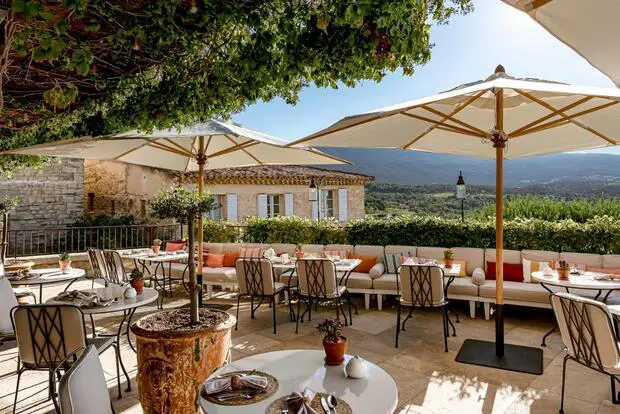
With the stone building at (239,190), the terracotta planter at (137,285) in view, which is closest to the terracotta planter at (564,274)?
the terracotta planter at (137,285)

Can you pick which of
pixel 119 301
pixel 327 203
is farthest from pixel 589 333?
pixel 327 203

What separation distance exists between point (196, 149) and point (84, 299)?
10.9ft

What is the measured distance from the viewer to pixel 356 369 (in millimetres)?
1968

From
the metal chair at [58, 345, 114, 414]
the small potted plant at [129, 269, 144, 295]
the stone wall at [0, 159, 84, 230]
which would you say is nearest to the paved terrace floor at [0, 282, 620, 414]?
the small potted plant at [129, 269, 144, 295]

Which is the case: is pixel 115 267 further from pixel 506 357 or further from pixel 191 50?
pixel 506 357

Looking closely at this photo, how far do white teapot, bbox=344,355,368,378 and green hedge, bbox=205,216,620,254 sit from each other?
17.0ft

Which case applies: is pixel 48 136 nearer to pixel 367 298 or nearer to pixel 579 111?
pixel 367 298

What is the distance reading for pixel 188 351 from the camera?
2.65m

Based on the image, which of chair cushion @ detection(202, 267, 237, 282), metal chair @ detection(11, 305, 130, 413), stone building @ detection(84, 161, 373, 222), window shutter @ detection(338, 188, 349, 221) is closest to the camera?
metal chair @ detection(11, 305, 130, 413)

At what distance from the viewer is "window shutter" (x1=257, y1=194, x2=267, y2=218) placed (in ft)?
55.7

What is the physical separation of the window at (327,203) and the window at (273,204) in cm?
222

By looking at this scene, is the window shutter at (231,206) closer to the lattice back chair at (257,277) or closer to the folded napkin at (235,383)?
the lattice back chair at (257,277)

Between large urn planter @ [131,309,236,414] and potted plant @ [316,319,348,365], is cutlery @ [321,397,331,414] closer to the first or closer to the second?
potted plant @ [316,319,348,365]

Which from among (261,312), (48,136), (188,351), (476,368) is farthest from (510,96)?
(48,136)
